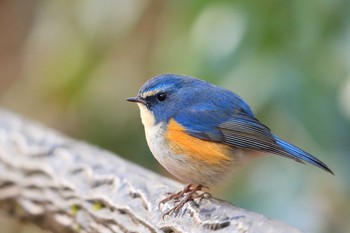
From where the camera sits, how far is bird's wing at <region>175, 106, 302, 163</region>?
10.8ft

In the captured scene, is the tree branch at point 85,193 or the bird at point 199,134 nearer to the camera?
the tree branch at point 85,193

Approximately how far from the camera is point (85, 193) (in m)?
3.58

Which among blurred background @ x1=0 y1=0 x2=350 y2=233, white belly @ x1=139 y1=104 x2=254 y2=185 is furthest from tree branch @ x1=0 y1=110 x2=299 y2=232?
blurred background @ x1=0 y1=0 x2=350 y2=233

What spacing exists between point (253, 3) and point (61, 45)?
1815 mm

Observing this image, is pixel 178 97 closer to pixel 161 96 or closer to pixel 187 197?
pixel 161 96

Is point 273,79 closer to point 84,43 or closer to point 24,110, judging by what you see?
point 84,43

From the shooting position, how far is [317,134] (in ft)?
12.1

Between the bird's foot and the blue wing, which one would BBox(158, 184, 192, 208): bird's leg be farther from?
the blue wing

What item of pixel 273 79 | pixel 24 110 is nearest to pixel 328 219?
pixel 273 79

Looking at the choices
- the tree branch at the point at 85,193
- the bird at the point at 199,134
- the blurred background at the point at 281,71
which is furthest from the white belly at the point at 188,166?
the blurred background at the point at 281,71

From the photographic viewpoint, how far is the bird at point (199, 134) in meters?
3.22

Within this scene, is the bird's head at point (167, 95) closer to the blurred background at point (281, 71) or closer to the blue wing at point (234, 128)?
the blue wing at point (234, 128)

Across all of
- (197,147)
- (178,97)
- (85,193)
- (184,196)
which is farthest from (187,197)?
(85,193)

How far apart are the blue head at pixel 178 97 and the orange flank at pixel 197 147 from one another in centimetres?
14
